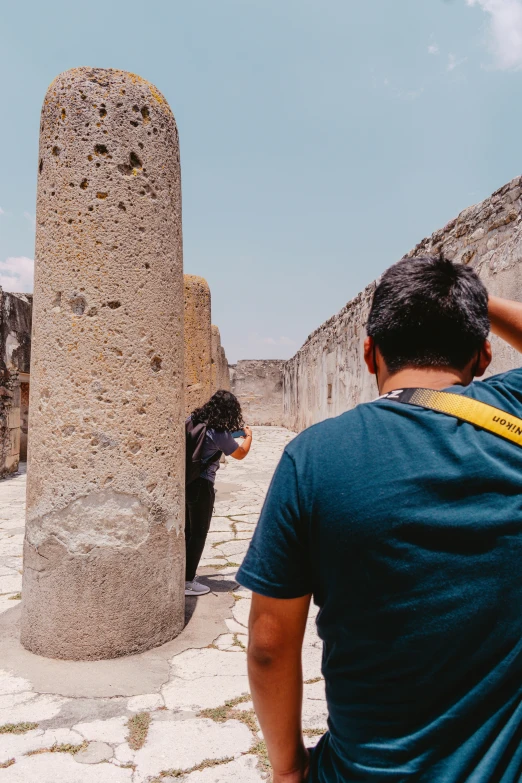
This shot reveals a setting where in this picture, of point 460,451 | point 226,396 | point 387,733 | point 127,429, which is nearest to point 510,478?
point 460,451

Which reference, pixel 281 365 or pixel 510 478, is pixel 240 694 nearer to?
pixel 510 478

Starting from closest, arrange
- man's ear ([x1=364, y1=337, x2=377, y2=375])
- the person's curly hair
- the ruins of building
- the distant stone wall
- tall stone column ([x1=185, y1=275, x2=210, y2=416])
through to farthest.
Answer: man's ear ([x1=364, y1=337, x2=377, y2=375]) < the person's curly hair < tall stone column ([x1=185, y1=275, x2=210, y2=416]) < the ruins of building < the distant stone wall

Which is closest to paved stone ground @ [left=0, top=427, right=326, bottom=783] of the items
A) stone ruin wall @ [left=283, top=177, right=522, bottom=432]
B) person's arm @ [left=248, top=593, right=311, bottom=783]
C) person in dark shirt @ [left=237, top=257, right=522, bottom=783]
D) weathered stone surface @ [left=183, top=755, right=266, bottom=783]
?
weathered stone surface @ [left=183, top=755, right=266, bottom=783]

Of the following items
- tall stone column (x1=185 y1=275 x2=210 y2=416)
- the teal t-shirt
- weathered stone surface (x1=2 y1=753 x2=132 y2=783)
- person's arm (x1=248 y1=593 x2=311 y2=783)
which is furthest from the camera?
tall stone column (x1=185 y1=275 x2=210 y2=416)

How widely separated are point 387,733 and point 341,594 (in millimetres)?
210

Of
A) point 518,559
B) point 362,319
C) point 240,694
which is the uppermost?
point 362,319

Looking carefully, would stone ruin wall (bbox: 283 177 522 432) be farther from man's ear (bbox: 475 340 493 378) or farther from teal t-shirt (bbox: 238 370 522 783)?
teal t-shirt (bbox: 238 370 522 783)

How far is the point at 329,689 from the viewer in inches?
39.7

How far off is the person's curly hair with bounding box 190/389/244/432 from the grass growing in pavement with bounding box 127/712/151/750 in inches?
72.4

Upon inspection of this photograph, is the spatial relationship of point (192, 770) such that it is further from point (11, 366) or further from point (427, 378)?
point (11, 366)

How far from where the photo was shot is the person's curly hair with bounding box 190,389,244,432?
3.98 m

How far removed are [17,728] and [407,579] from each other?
87.3 inches

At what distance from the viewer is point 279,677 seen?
1.06 m

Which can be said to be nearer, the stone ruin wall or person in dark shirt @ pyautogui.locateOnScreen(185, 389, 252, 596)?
person in dark shirt @ pyautogui.locateOnScreen(185, 389, 252, 596)
